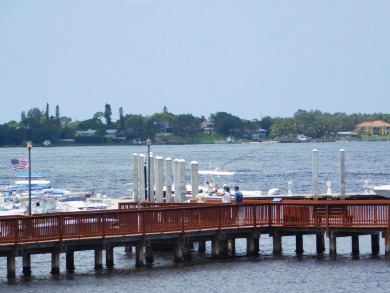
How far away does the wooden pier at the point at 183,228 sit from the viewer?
1690 inches

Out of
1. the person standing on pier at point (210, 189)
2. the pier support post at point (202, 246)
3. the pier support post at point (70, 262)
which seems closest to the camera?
the pier support post at point (70, 262)

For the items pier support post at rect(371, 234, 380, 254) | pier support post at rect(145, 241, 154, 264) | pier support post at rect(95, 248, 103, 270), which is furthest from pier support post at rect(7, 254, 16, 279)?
pier support post at rect(371, 234, 380, 254)

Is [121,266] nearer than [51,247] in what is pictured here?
No

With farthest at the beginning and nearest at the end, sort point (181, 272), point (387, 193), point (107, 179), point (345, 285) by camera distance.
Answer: point (107, 179)
point (387, 193)
point (181, 272)
point (345, 285)

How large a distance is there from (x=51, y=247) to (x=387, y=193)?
24.5m

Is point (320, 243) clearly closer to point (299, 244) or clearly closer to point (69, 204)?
point (299, 244)

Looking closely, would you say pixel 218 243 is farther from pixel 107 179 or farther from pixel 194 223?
pixel 107 179

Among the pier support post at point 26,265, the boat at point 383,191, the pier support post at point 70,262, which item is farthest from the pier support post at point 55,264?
the boat at point 383,191

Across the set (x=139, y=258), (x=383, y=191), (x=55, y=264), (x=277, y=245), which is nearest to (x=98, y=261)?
(x=139, y=258)

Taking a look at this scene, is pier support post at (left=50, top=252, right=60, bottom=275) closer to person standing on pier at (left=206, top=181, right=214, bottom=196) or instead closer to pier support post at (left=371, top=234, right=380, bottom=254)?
pier support post at (left=371, top=234, right=380, bottom=254)

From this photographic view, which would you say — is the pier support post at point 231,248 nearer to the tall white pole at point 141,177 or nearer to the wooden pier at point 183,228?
the wooden pier at point 183,228

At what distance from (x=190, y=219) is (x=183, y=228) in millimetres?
498

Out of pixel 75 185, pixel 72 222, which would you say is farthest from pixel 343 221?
pixel 75 185

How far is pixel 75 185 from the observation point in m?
123
